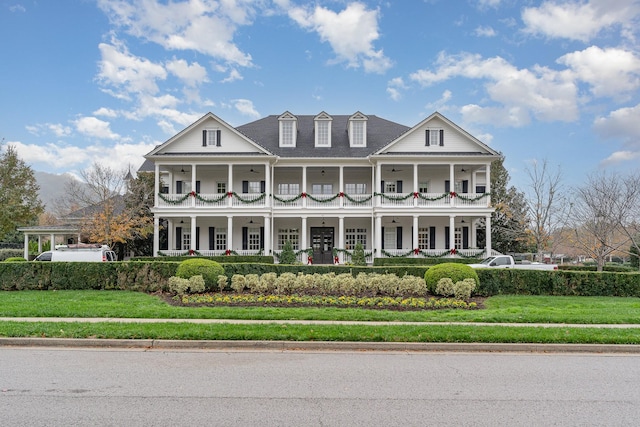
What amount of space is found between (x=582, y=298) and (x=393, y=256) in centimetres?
1331

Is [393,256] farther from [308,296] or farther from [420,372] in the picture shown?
[420,372]

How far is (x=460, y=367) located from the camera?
7770 millimetres

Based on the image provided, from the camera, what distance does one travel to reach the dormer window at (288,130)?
107ft

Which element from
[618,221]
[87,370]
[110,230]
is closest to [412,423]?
[87,370]

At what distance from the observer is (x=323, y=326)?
33.5 ft

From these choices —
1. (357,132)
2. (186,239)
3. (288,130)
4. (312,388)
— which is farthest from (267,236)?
(312,388)

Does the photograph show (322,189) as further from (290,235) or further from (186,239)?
(186,239)

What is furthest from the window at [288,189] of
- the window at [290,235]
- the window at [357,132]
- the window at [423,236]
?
the window at [423,236]

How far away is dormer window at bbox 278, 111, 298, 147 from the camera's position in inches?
1286

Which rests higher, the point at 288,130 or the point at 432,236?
the point at 288,130

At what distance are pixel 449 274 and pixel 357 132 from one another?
18151 mm

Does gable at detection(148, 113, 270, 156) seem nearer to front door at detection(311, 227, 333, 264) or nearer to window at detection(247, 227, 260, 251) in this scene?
window at detection(247, 227, 260, 251)

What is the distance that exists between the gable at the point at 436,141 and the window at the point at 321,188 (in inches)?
218

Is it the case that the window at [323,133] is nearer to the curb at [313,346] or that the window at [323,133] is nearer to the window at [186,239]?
the window at [186,239]
